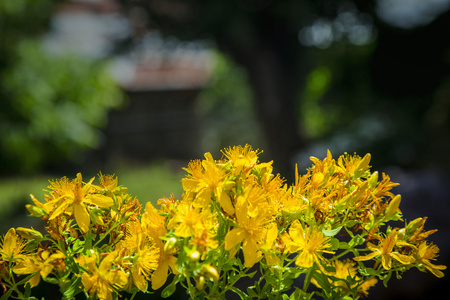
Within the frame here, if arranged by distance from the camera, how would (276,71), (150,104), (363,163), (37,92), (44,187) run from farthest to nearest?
1. (150,104)
2. (44,187)
3. (276,71)
4. (37,92)
5. (363,163)

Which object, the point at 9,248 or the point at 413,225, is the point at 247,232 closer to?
the point at 413,225

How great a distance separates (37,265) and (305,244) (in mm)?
573

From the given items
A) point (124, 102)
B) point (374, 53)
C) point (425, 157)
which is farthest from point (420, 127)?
point (124, 102)

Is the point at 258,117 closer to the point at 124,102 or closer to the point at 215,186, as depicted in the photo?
the point at 124,102

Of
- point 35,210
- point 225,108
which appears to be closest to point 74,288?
point 35,210

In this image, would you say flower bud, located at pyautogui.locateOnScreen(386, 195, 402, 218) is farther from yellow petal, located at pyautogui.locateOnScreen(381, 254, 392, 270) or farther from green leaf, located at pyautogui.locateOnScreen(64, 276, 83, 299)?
green leaf, located at pyautogui.locateOnScreen(64, 276, 83, 299)

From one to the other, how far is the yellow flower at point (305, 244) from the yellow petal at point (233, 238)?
10 cm

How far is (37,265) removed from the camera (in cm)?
102

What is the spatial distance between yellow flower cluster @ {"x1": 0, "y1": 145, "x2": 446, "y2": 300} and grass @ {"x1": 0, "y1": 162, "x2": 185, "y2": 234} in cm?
689

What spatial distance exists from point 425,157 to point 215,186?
7.29 m

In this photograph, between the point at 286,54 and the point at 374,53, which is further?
the point at 286,54

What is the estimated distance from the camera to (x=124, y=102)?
15.8 metres

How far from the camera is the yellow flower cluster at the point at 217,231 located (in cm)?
95

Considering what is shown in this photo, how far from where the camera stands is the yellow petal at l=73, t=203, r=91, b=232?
101 centimetres
